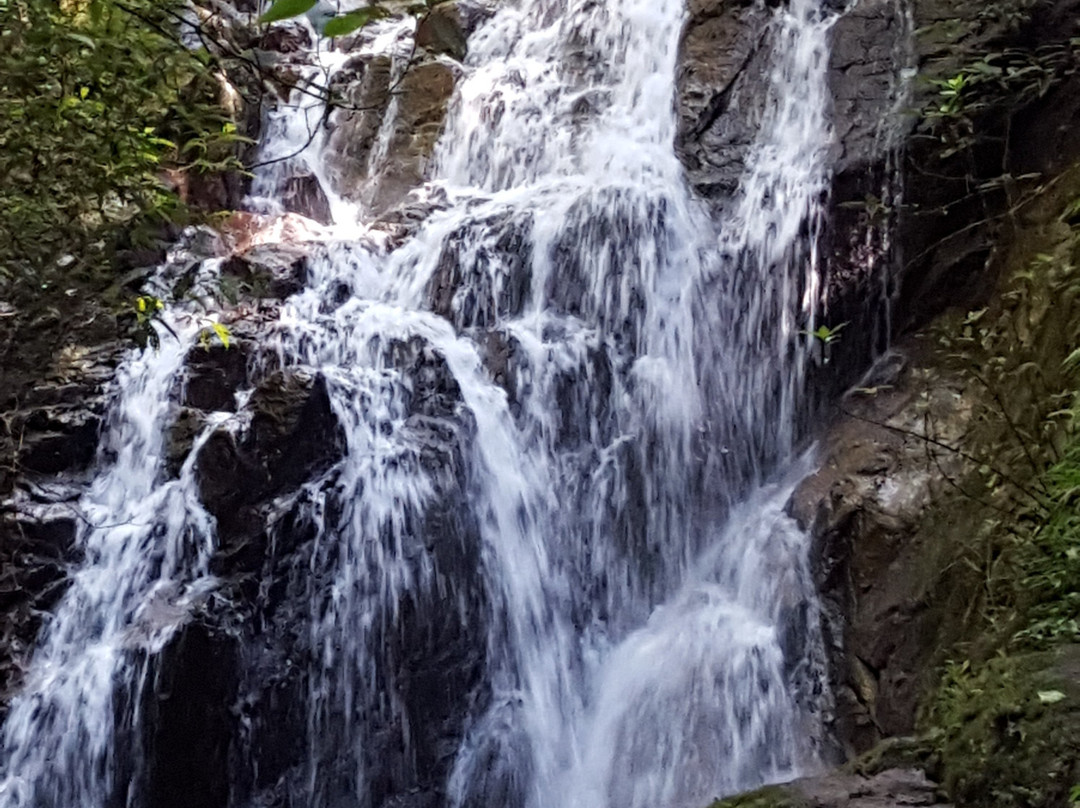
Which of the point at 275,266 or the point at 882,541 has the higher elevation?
the point at 275,266

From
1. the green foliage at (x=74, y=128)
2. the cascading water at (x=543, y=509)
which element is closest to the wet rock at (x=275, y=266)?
the cascading water at (x=543, y=509)

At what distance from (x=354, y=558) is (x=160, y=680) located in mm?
1376

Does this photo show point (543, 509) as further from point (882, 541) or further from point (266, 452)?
point (882, 541)

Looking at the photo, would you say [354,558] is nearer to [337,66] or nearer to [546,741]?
[546,741]

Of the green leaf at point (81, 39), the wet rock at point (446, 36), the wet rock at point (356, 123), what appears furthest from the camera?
the wet rock at point (446, 36)

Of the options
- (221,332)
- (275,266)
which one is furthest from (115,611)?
(275,266)

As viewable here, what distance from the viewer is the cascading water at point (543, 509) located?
559 cm

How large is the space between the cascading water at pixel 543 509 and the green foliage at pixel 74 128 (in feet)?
9.37

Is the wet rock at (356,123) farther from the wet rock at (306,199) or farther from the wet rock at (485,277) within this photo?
the wet rock at (485,277)

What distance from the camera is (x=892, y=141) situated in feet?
22.5

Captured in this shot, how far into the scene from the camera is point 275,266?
7.98 meters

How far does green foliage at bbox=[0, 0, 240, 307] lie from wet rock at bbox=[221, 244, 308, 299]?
4.01m

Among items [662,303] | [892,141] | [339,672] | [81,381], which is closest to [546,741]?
[339,672]

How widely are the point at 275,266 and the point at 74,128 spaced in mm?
4652
